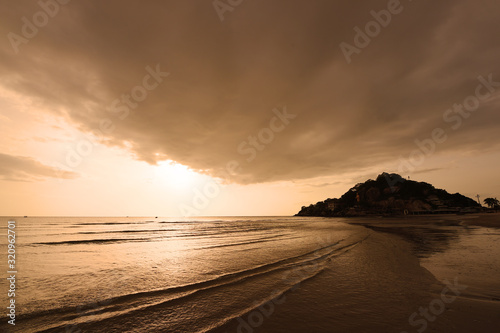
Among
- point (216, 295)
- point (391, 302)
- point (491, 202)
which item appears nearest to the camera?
→ point (391, 302)

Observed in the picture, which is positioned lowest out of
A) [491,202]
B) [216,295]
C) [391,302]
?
[491,202]

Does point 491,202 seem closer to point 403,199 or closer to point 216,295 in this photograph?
point 403,199

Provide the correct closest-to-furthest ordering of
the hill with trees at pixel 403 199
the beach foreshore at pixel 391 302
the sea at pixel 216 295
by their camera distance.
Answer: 1. the beach foreshore at pixel 391 302
2. the sea at pixel 216 295
3. the hill with trees at pixel 403 199

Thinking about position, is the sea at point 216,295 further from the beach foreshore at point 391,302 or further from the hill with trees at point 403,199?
the hill with trees at point 403,199

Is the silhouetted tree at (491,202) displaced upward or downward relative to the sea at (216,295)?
downward

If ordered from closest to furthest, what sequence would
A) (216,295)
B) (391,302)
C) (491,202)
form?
(391,302), (216,295), (491,202)

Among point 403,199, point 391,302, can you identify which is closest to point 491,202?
point 403,199

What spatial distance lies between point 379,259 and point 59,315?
13743mm

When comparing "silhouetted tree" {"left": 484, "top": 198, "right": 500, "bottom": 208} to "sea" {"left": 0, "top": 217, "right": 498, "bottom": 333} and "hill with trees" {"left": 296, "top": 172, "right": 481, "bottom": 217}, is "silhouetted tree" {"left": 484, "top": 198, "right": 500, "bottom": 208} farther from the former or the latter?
"sea" {"left": 0, "top": 217, "right": 498, "bottom": 333}

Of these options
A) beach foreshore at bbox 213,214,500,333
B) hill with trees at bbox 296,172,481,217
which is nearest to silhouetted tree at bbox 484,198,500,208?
hill with trees at bbox 296,172,481,217

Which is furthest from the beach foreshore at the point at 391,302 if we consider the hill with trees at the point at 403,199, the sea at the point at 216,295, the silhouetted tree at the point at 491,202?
the silhouetted tree at the point at 491,202

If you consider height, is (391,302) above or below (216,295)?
below

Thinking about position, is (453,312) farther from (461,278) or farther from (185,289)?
(185,289)

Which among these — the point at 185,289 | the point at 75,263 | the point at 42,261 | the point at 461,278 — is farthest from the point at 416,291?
the point at 42,261
